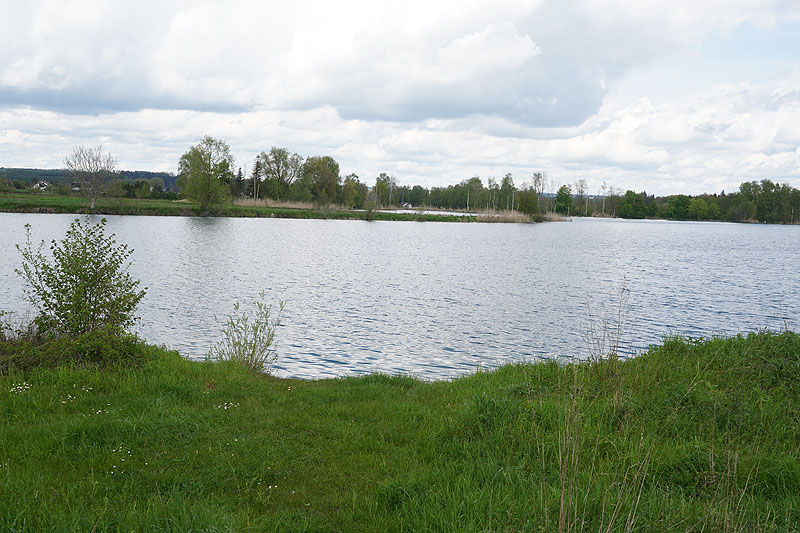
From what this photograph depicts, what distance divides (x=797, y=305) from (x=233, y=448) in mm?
27071

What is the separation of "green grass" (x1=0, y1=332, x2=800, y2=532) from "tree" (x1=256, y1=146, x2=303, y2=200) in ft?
371

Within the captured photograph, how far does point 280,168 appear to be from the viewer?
120 m

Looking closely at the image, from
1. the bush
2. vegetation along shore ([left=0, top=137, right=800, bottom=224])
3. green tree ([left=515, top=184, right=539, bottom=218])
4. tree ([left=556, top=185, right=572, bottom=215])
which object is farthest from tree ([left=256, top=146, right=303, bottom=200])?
the bush

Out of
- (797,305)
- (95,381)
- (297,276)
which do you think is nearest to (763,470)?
(95,381)

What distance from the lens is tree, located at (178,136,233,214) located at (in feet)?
271

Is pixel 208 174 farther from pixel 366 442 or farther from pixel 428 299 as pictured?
pixel 366 442

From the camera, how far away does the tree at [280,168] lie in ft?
388

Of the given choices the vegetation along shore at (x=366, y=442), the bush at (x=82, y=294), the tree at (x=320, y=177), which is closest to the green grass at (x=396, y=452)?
the vegetation along shore at (x=366, y=442)

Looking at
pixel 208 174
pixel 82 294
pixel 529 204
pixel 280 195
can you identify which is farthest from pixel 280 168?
Answer: pixel 82 294

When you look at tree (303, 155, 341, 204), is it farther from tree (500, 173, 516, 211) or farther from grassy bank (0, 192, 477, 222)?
tree (500, 173, 516, 211)

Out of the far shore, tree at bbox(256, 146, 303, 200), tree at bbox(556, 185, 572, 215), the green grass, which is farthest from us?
tree at bbox(556, 185, 572, 215)

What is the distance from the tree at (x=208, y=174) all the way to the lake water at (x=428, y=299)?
36.9 meters

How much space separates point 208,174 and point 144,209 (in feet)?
34.9

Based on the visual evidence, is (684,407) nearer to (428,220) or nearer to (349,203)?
(428,220)
